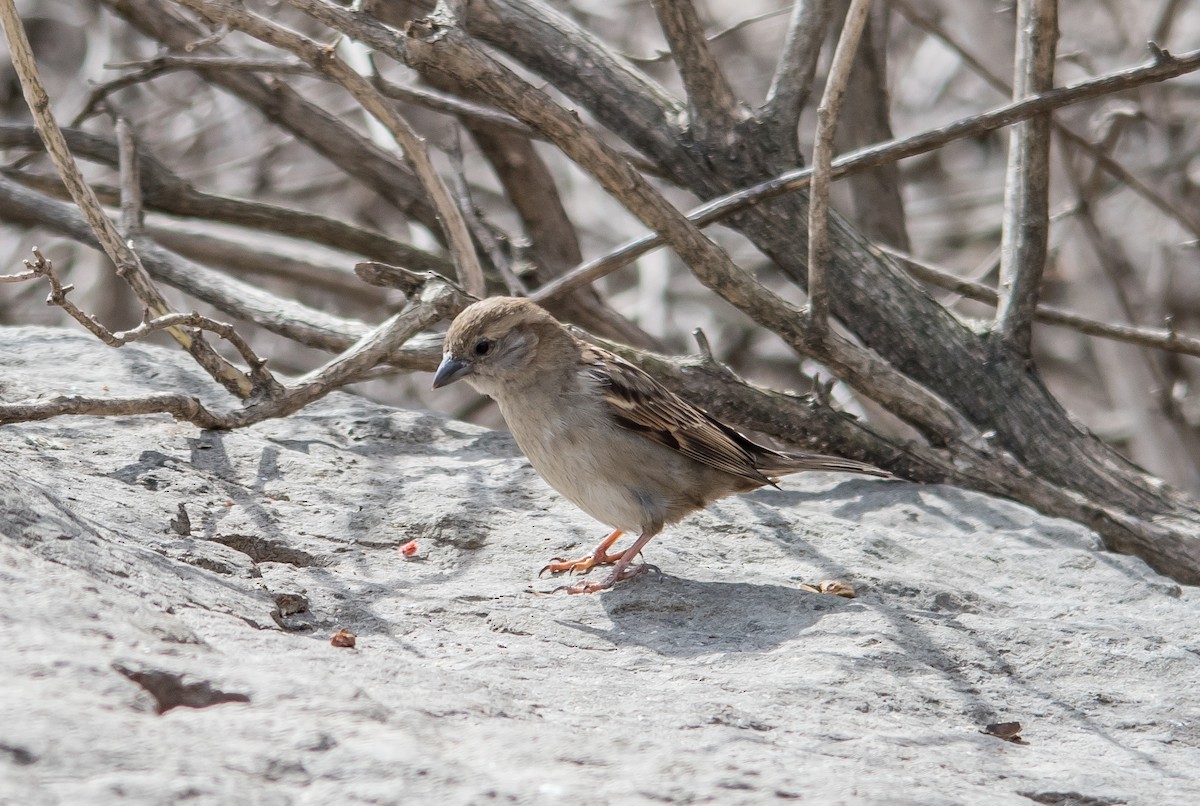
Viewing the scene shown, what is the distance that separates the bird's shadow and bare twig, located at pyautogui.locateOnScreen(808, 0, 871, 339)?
1.32 meters

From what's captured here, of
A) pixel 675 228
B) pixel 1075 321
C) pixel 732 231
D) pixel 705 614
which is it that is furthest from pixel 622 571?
pixel 732 231

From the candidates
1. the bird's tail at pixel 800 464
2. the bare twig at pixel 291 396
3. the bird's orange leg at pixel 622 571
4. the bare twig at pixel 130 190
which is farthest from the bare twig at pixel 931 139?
the bare twig at pixel 130 190

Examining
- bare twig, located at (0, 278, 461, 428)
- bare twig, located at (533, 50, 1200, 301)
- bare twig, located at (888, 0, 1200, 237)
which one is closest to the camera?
bare twig, located at (0, 278, 461, 428)

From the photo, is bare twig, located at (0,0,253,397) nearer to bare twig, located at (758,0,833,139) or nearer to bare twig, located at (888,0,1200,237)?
bare twig, located at (758,0,833,139)

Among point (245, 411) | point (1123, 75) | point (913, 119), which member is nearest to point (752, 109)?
point (1123, 75)

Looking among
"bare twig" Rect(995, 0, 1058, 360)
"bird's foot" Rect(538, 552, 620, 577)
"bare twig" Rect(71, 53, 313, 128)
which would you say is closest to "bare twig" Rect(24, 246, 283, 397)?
"bird's foot" Rect(538, 552, 620, 577)

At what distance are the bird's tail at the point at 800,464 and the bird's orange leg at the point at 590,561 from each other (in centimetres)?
64

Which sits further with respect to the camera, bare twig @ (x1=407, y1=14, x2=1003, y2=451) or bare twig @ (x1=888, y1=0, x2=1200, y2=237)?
bare twig @ (x1=888, y1=0, x2=1200, y2=237)

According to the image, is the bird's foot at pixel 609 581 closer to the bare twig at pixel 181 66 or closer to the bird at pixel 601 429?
the bird at pixel 601 429

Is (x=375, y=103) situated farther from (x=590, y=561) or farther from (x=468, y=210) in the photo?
(x=590, y=561)

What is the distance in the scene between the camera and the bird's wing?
445cm

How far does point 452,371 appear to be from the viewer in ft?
14.9

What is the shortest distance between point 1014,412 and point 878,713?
2626 millimetres

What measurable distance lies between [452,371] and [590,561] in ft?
2.95
